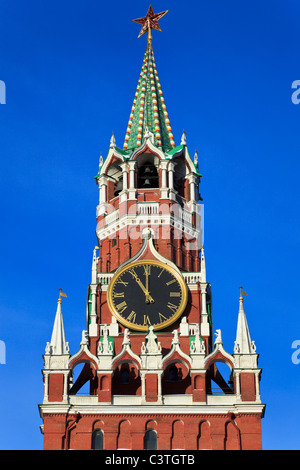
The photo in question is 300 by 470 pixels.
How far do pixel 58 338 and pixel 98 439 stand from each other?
5.31 m

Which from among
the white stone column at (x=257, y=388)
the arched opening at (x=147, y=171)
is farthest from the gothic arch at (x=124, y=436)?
the arched opening at (x=147, y=171)

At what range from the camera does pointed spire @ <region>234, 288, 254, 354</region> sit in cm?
5853

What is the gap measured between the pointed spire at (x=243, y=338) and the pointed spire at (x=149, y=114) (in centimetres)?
1308

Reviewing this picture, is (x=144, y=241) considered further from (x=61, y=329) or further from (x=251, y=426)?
(x=251, y=426)

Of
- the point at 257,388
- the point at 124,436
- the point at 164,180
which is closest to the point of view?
the point at 124,436

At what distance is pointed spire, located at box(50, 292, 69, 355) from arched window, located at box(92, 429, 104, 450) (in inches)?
164

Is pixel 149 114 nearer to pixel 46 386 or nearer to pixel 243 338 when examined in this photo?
pixel 243 338

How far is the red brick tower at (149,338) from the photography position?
5647cm

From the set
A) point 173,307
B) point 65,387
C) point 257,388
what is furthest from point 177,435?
point 173,307

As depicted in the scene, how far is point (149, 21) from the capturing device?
7538 cm

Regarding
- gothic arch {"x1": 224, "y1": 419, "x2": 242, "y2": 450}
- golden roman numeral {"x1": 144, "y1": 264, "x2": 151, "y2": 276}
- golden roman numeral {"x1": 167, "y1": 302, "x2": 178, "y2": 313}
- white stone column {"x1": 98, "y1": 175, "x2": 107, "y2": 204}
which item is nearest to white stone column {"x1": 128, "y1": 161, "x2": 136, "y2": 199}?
white stone column {"x1": 98, "y1": 175, "x2": 107, "y2": 204}
